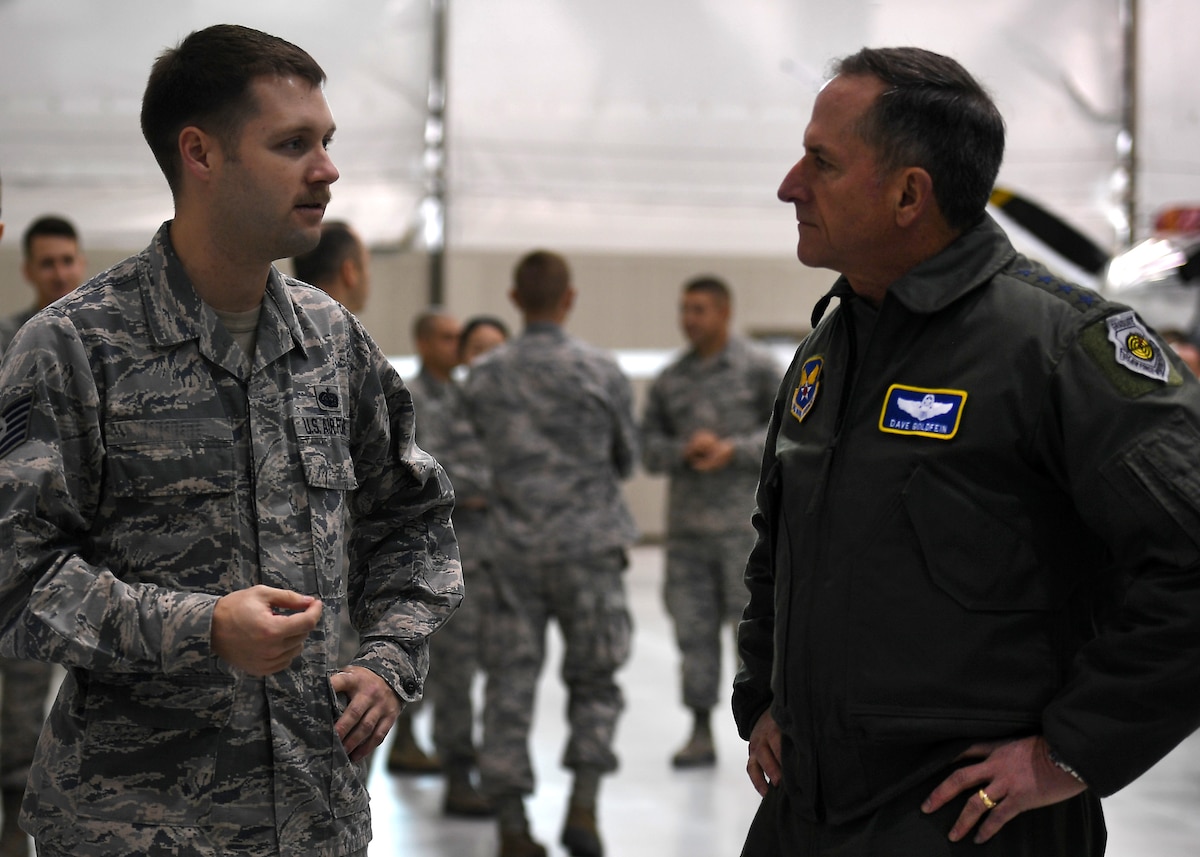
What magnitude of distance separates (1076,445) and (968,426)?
12 centimetres

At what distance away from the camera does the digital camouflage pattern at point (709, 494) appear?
5.33 meters

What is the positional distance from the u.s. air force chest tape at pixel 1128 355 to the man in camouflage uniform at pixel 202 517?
0.87 metres

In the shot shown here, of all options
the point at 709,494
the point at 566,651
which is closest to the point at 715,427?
the point at 709,494

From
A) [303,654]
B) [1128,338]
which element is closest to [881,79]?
[1128,338]

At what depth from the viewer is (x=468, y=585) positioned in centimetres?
506

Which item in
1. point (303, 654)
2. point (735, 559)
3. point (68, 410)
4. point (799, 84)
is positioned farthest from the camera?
point (799, 84)

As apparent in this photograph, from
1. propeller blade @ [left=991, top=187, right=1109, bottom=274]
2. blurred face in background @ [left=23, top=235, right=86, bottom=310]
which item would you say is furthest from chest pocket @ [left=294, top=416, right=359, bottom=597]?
propeller blade @ [left=991, top=187, right=1109, bottom=274]

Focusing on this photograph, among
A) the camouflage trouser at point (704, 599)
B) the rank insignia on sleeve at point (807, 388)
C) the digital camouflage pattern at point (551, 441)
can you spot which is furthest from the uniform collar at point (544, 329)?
the rank insignia on sleeve at point (807, 388)

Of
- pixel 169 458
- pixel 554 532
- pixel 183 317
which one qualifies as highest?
pixel 183 317

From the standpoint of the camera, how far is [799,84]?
31.1 ft

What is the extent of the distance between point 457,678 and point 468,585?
1.40ft

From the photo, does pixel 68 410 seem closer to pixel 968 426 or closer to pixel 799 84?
pixel 968 426

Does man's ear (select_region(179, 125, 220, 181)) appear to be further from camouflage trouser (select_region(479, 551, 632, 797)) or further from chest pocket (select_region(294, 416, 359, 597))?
camouflage trouser (select_region(479, 551, 632, 797))

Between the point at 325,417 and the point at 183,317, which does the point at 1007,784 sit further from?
the point at 183,317
